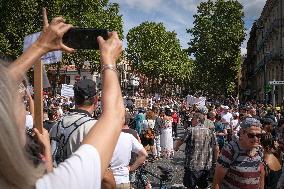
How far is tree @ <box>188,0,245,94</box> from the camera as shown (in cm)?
6575

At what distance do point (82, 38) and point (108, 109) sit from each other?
347 mm

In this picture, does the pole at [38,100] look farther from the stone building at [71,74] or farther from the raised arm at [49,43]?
the stone building at [71,74]

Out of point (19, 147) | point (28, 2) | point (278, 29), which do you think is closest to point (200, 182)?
point (19, 147)

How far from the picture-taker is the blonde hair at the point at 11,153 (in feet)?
4.43

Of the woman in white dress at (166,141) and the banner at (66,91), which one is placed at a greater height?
the banner at (66,91)

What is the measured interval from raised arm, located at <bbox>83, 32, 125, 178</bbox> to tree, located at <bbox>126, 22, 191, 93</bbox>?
82389 millimetres

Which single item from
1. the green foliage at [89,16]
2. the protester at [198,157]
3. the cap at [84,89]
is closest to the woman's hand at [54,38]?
the cap at [84,89]

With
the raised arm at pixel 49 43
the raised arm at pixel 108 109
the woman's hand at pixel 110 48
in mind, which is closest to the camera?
the raised arm at pixel 108 109

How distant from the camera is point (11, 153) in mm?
1353

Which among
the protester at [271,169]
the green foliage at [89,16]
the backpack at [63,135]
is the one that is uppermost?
the green foliage at [89,16]

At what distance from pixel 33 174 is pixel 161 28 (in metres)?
88.6

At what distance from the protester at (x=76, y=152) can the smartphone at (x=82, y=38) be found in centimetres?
2

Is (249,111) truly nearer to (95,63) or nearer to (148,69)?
(95,63)

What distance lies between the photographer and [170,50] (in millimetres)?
89312
